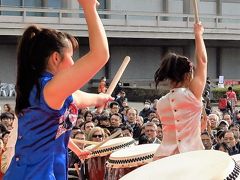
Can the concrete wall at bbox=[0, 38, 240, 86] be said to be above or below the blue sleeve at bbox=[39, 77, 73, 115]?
below

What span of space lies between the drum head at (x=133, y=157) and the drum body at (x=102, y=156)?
487mm

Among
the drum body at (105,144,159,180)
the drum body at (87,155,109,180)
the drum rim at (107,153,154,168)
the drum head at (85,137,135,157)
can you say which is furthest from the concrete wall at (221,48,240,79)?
the drum rim at (107,153,154,168)

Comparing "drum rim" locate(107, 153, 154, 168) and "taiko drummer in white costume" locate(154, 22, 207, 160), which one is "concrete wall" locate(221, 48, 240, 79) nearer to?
"drum rim" locate(107, 153, 154, 168)

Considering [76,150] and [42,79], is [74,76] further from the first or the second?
[76,150]

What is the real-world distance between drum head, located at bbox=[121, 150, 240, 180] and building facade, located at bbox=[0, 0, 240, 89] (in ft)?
78.8

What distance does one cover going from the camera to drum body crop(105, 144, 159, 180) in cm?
478

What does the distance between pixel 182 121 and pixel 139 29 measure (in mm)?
26241

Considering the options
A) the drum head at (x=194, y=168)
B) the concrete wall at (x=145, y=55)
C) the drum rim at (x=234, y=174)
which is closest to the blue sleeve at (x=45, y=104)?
the drum head at (x=194, y=168)

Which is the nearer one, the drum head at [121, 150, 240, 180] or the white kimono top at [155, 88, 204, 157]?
the drum head at [121, 150, 240, 180]

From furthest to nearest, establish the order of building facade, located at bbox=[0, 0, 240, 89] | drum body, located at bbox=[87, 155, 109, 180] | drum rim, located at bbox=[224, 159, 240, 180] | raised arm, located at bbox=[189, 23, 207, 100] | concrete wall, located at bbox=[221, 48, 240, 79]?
concrete wall, located at bbox=[221, 48, 240, 79]
building facade, located at bbox=[0, 0, 240, 89]
drum body, located at bbox=[87, 155, 109, 180]
raised arm, located at bbox=[189, 23, 207, 100]
drum rim, located at bbox=[224, 159, 240, 180]

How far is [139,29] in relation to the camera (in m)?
29.9

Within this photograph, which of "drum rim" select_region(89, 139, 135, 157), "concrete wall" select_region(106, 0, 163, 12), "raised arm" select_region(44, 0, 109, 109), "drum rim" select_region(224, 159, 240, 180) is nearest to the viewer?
"raised arm" select_region(44, 0, 109, 109)

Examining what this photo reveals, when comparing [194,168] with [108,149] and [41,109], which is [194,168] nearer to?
[41,109]

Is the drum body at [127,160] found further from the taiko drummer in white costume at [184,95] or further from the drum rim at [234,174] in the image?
the drum rim at [234,174]
